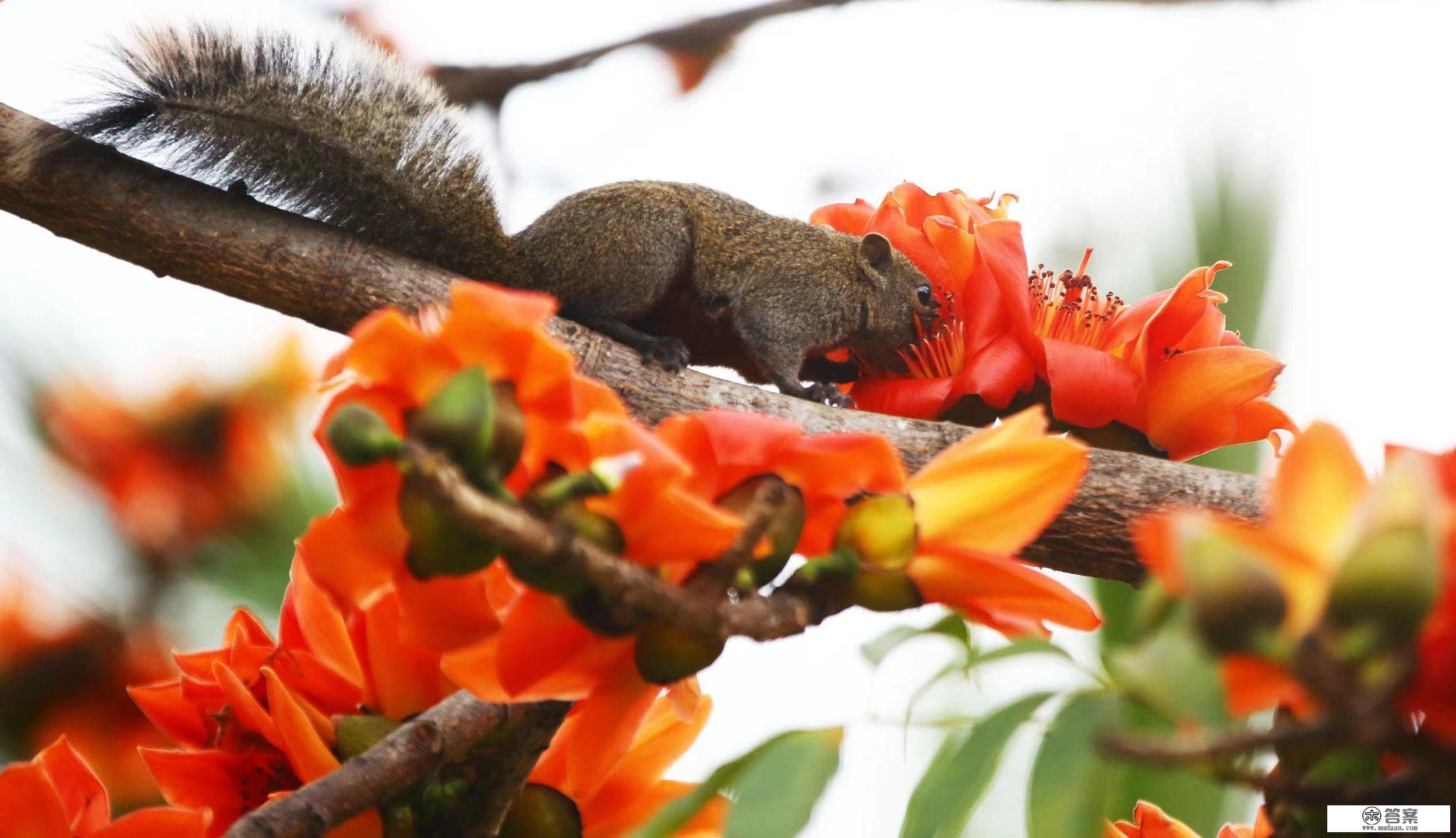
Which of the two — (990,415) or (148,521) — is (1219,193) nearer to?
(990,415)

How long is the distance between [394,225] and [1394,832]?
3.70 ft

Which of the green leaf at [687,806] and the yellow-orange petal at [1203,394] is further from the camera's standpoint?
the yellow-orange petal at [1203,394]

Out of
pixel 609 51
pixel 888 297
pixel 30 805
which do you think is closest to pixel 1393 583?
pixel 30 805

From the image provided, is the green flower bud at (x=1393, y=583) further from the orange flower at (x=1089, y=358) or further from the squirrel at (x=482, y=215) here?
the squirrel at (x=482, y=215)

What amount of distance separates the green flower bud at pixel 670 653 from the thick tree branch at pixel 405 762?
82 millimetres

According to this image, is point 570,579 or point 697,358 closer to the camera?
point 570,579

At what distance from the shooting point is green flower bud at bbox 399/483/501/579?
28 cm

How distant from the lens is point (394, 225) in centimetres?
125

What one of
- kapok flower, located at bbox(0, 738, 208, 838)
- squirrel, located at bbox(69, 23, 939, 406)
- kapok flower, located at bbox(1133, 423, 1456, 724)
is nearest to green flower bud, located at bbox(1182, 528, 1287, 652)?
kapok flower, located at bbox(1133, 423, 1456, 724)

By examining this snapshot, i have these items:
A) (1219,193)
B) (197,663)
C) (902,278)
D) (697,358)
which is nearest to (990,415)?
(1219,193)

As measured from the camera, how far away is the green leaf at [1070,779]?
287mm

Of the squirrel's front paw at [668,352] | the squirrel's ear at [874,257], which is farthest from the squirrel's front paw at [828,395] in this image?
the squirrel's ear at [874,257]

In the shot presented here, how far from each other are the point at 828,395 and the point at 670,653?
119 cm

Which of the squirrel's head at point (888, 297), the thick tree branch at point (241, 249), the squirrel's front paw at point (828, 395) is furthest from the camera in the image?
the squirrel's head at point (888, 297)
